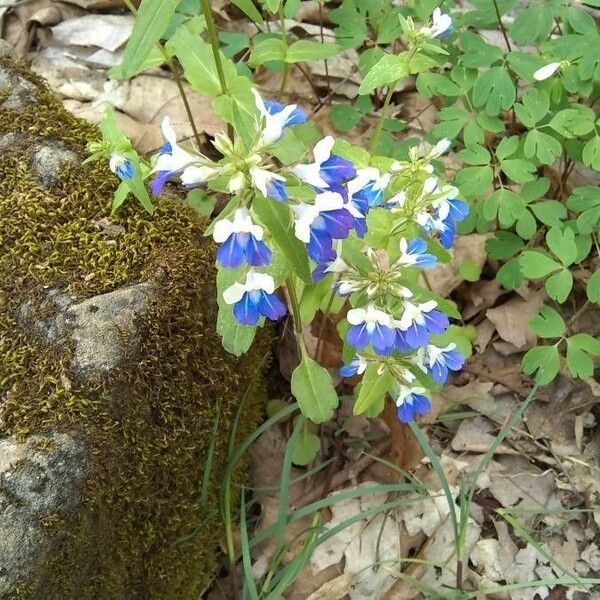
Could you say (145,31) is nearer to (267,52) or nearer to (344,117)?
(267,52)

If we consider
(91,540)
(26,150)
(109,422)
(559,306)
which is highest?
(26,150)

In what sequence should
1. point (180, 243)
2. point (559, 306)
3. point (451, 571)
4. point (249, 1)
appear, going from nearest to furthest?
point (249, 1) → point (180, 243) → point (451, 571) → point (559, 306)

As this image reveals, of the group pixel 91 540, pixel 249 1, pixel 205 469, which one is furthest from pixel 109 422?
pixel 249 1

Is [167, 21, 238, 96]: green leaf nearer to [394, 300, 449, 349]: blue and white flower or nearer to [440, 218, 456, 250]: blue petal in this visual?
[440, 218, 456, 250]: blue petal

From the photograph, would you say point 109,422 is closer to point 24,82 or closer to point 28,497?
point 28,497

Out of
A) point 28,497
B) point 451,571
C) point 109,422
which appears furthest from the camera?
point 451,571

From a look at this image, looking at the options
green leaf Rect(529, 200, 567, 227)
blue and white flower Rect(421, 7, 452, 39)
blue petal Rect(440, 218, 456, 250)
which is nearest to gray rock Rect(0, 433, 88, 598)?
blue petal Rect(440, 218, 456, 250)
